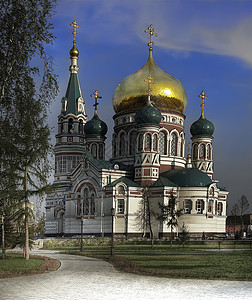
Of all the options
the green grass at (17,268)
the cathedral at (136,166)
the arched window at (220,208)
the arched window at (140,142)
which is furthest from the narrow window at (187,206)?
the green grass at (17,268)

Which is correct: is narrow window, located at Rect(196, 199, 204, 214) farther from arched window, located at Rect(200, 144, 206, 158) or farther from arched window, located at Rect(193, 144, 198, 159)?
arched window, located at Rect(200, 144, 206, 158)

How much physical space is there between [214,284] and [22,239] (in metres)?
12.0

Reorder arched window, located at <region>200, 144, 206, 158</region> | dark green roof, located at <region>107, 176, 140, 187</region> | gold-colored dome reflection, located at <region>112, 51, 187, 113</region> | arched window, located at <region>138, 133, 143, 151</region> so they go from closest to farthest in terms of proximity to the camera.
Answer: dark green roof, located at <region>107, 176, 140, 187</region> < arched window, located at <region>138, 133, 143, 151</region> < gold-colored dome reflection, located at <region>112, 51, 187, 113</region> < arched window, located at <region>200, 144, 206, 158</region>

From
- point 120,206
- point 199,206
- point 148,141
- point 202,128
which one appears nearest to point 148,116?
point 148,141

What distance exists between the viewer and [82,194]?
49062mm

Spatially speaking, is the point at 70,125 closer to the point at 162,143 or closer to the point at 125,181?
the point at 162,143

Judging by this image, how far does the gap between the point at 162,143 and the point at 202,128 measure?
498 cm

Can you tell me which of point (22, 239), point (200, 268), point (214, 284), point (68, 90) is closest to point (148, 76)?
point (68, 90)

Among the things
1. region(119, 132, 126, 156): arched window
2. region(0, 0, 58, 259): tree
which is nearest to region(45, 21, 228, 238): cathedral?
region(119, 132, 126, 156): arched window

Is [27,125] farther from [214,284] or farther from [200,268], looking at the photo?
[214,284]

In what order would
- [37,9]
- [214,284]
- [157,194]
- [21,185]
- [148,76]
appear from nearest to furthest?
Answer: [214,284], [37,9], [21,185], [157,194], [148,76]

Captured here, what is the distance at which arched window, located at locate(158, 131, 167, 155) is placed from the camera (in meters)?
51.1

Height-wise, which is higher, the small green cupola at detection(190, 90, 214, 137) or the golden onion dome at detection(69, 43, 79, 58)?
the golden onion dome at detection(69, 43, 79, 58)

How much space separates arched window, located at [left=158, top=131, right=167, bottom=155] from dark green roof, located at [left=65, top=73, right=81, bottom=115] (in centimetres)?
1091
